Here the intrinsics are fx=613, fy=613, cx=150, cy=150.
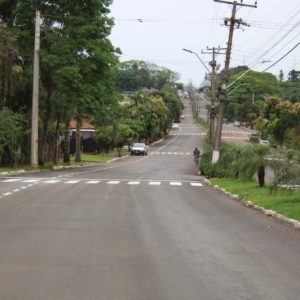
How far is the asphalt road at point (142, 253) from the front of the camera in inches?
297

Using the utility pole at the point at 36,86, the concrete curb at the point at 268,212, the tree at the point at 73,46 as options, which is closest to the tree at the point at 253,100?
the tree at the point at 73,46

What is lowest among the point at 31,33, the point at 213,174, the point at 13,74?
the point at 213,174

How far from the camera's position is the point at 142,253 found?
10031 millimetres

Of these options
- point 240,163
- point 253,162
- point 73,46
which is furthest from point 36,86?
point 253,162

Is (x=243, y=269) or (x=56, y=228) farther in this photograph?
(x=56, y=228)

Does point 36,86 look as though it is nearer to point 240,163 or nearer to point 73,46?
point 73,46

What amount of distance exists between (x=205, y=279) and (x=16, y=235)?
4.91 metres

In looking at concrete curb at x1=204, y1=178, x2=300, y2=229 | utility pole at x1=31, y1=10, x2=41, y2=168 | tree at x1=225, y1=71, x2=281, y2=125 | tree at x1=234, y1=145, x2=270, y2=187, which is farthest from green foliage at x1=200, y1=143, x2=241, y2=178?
tree at x1=225, y1=71, x2=281, y2=125

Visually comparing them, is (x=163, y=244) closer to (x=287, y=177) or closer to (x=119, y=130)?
(x=287, y=177)

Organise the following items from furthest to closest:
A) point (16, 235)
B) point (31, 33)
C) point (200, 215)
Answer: point (31, 33)
point (200, 215)
point (16, 235)

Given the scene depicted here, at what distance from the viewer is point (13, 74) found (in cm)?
4344

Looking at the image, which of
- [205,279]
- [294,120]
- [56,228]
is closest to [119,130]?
[294,120]

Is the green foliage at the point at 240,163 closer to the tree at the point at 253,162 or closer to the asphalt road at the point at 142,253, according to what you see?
the tree at the point at 253,162

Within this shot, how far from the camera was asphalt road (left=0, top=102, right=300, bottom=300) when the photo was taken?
754cm
